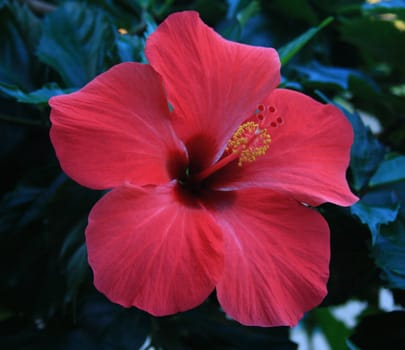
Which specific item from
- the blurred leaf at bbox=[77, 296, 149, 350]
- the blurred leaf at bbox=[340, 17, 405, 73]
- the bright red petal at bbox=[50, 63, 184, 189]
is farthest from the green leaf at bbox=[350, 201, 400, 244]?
the blurred leaf at bbox=[340, 17, 405, 73]

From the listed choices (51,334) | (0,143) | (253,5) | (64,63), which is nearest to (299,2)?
(253,5)

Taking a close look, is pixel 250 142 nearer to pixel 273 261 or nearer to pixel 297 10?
pixel 273 261

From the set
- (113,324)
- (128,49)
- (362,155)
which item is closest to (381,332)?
(362,155)

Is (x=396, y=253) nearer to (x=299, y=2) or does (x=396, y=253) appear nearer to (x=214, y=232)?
(x=214, y=232)

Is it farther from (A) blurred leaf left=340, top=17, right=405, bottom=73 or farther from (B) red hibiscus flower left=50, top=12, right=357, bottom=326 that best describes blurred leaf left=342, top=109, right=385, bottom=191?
(A) blurred leaf left=340, top=17, right=405, bottom=73

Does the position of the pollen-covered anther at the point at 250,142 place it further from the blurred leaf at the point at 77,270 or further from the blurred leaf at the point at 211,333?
the blurred leaf at the point at 211,333

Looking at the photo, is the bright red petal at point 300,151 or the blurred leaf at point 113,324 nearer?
the bright red petal at point 300,151

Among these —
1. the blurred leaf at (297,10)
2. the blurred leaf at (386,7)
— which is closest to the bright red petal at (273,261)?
the blurred leaf at (386,7)
